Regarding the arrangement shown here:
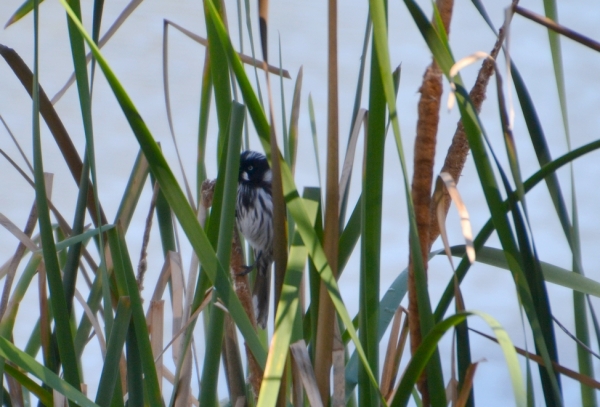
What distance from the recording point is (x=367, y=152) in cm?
61

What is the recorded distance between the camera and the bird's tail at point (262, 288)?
61.6 inches

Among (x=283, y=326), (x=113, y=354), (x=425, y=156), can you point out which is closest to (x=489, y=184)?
(x=425, y=156)

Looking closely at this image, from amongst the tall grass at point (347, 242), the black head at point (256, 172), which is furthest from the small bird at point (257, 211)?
the tall grass at point (347, 242)

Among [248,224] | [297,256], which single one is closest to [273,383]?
[297,256]

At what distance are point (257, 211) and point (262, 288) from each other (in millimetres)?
386

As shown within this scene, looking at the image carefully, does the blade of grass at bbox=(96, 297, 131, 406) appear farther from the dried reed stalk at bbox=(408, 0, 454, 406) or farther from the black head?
the black head

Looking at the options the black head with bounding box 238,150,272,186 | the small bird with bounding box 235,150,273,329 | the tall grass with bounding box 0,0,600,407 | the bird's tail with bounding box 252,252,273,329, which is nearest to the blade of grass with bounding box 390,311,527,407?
the tall grass with bounding box 0,0,600,407

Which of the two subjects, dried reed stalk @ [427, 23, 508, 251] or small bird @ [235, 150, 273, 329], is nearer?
dried reed stalk @ [427, 23, 508, 251]

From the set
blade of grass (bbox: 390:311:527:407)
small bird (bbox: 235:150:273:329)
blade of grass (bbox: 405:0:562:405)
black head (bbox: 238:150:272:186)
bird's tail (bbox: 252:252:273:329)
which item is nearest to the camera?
blade of grass (bbox: 390:311:527:407)

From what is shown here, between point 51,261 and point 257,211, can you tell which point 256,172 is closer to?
point 257,211

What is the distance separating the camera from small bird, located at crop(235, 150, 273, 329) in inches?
76.8

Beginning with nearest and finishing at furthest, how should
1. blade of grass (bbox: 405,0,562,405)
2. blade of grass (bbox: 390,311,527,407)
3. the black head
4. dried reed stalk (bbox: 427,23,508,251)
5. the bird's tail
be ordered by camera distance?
blade of grass (bbox: 390,311,527,407)
blade of grass (bbox: 405,0,562,405)
dried reed stalk (bbox: 427,23,508,251)
the bird's tail
the black head

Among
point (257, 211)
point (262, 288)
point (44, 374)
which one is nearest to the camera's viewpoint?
point (44, 374)

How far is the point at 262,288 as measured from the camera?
1790 millimetres
